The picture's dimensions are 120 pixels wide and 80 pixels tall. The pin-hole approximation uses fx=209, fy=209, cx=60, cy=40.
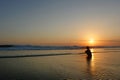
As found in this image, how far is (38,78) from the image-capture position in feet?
42.5

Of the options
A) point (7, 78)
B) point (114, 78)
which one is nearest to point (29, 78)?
point (7, 78)

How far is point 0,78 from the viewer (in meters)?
12.9

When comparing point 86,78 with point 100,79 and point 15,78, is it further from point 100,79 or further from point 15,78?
point 15,78

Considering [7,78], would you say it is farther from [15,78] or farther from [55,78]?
[55,78]

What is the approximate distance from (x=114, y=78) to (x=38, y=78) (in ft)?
15.4

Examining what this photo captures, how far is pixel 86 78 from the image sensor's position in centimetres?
1296

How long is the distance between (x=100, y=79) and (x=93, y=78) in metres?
0.47

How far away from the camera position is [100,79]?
41.6ft

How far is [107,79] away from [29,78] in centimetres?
475

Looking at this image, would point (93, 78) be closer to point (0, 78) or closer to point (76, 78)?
point (76, 78)

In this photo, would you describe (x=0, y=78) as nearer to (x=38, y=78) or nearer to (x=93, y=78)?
(x=38, y=78)

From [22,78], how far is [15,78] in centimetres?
42

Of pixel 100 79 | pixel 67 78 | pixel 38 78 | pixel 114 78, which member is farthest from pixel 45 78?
pixel 114 78

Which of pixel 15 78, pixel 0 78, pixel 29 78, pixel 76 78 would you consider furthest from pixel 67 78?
pixel 0 78
